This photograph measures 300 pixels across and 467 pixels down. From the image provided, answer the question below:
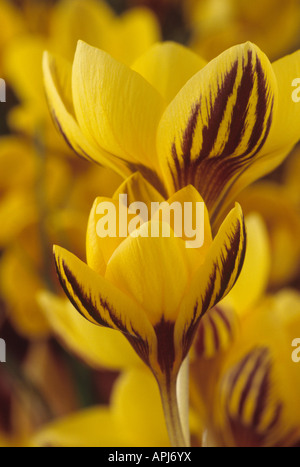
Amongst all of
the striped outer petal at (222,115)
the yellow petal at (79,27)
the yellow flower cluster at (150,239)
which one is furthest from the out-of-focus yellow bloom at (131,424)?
the yellow petal at (79,27)

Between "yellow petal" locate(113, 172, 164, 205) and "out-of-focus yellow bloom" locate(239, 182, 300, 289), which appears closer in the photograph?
"yellow petal" locate(113, 172, 164, 205)

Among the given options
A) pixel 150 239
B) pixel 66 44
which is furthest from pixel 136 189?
pixel 66 44

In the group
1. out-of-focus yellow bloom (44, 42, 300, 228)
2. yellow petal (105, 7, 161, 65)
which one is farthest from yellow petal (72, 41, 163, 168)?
yellow petal (105, 7, 161, 65)

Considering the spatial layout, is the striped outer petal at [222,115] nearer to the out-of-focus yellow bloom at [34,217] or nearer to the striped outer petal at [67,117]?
the striped outer petal at [67,117]

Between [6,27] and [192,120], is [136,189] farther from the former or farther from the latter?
[6,27]

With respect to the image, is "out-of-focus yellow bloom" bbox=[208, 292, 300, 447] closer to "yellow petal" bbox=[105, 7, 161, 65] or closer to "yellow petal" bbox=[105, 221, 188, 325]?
"yellow petal" bbox=[105, 221, 188, 325]

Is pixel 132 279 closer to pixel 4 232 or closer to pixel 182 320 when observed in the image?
pixel 182 320

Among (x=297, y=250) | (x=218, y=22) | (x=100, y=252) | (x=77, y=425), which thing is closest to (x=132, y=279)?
(x=100, y=252)
